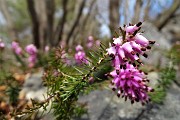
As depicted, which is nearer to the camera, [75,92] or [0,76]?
[75,92]

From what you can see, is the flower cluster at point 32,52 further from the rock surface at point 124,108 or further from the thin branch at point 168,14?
the thin branch at point 168,14

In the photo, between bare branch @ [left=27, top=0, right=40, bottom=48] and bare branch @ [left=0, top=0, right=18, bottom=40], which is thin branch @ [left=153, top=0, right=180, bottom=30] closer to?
bare branch @ [left=27, top=0, right=40, bottom=48]

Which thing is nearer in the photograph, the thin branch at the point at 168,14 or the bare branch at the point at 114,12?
the bare branch at the point at 114,12

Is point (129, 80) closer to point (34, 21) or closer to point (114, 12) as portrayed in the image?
point (114, 12)

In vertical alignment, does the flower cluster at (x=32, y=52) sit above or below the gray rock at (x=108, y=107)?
above

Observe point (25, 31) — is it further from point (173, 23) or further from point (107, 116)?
point (107, 116)

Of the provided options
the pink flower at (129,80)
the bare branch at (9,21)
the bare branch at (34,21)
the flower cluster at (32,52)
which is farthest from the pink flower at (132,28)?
the bare branch at (9,21)

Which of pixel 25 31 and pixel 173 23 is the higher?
pixel 25 31

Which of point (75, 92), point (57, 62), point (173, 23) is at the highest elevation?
point (173, 23)

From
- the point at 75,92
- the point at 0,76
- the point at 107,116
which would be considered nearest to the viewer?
the point at 75,92

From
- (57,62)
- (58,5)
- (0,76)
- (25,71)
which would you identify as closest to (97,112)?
(57,62)

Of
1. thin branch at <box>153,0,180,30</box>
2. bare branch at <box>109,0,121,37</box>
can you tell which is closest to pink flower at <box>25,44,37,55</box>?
bare branch at <box>109,0,121,37</box>
